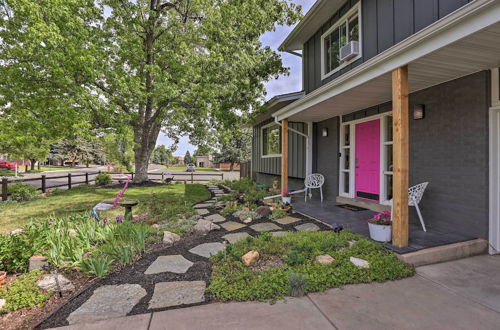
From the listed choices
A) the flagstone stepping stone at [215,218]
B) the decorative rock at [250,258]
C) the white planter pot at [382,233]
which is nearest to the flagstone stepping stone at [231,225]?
the flagstone stepping stone at [215,218]

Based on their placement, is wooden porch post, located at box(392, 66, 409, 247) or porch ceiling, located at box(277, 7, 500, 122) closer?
porch ceiling, located at box(277, 7, 500, 122)

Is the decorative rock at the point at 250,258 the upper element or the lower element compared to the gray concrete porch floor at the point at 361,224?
lower

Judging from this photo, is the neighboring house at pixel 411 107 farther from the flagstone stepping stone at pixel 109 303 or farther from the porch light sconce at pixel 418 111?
the flagstone stepping stone at pixel 109 303

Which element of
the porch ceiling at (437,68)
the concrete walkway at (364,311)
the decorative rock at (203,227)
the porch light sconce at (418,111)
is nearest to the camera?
the concrete walkway at (364,311)

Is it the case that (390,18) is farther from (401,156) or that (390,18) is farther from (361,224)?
(361,224)

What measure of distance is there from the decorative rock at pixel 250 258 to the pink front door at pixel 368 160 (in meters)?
3.47

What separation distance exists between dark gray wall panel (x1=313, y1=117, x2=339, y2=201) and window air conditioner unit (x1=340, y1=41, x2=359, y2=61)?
147 cm

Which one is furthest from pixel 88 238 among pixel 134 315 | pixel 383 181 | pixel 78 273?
pixel 383 181

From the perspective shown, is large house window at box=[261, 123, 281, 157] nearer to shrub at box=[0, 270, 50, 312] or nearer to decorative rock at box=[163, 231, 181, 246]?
decorative rock at box=[163, 231, 181, 246]

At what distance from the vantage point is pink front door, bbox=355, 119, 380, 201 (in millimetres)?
5248

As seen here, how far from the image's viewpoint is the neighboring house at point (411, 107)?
292 centimetres

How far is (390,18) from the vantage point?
4.63 meters

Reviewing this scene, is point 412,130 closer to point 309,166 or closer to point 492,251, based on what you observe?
point 492,251

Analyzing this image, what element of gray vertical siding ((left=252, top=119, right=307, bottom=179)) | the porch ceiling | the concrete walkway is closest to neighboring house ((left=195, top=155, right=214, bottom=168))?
gray vertical siding ((left=252, top=119, right=307, bottom=179))
